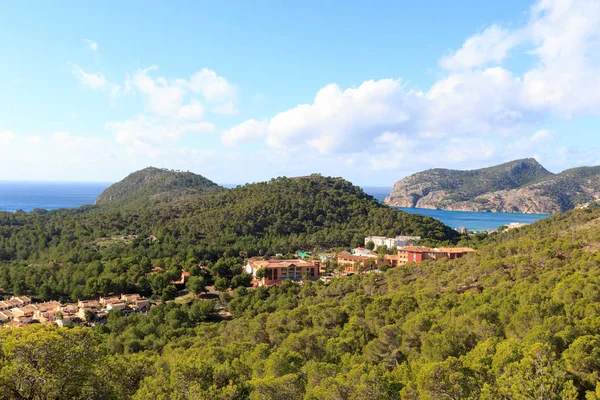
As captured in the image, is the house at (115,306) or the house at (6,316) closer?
the house at (6,316)

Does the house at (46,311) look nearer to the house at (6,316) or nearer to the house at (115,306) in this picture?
the house at (6,316)

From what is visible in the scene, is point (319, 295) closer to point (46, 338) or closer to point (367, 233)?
Answer: point (46, 338)

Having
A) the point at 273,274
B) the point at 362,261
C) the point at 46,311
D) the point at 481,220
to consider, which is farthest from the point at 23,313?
the point at 481,220

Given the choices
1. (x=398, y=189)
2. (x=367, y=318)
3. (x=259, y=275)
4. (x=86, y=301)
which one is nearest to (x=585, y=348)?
(x=367, y=318)

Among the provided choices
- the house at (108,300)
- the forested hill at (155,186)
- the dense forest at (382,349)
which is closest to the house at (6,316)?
the house at (108,300)

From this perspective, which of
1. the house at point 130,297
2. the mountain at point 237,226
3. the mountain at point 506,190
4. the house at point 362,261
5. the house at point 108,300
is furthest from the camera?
the mountain at point 506,190

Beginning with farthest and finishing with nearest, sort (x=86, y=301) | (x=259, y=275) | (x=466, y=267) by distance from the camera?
(x=259, y=275), (x=86, y=301), (x=466, y=267)

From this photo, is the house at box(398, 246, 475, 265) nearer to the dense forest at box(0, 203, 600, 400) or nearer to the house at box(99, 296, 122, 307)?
the dense forest at box(0, 203, 600, 400)
